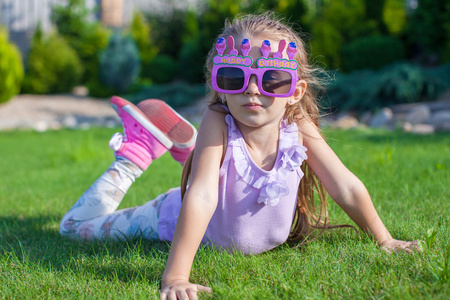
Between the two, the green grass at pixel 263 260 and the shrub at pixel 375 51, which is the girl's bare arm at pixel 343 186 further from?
Result: the shrub at pixel 375 51

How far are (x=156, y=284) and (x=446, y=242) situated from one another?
121 centimetres

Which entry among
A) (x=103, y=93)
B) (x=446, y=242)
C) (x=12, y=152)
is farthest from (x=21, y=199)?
(x=103, y=93)

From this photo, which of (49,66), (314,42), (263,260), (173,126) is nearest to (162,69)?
(49,66)

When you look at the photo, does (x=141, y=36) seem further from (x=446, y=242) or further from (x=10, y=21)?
(x=446, y=242)

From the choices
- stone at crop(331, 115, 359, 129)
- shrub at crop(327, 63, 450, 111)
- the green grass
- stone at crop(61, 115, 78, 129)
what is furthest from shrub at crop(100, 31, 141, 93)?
the green grass

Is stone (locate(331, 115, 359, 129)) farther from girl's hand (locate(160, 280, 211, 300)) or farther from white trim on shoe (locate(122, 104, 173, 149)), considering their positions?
girl's hand (locate(160, 280, 211, 300))

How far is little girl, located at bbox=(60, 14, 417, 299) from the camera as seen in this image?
183 cm

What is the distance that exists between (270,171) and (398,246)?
0.62 metres

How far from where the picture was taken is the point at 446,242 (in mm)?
1968

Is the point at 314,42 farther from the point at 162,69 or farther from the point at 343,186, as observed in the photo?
the point at 343,186

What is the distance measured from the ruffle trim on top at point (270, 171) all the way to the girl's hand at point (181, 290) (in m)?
0.48

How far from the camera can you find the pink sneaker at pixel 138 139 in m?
2.58

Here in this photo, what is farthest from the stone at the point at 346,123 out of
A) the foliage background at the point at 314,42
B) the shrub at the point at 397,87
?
the foliage background at the point at 314,42

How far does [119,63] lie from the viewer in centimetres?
1571
